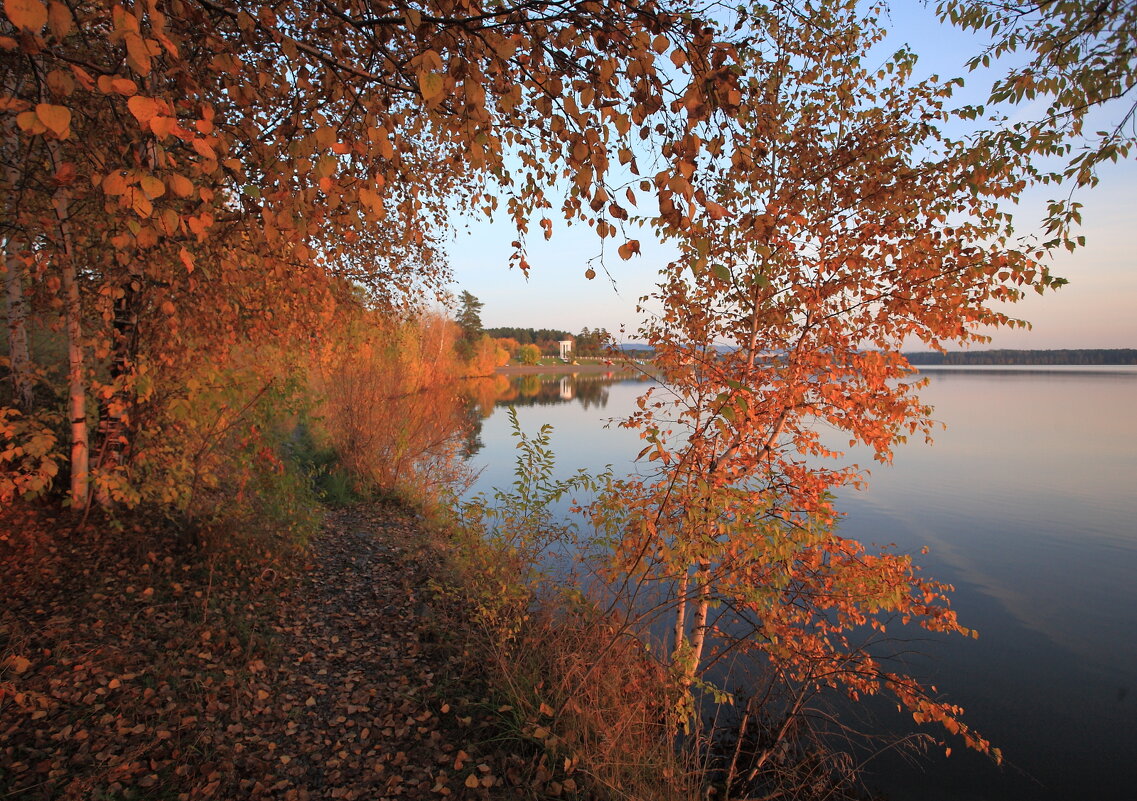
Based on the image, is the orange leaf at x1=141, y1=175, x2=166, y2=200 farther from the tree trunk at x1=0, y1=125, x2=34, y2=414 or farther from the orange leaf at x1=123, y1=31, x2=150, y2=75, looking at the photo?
the tree trunk at x1=0, y1=125, x2=34, y2=414

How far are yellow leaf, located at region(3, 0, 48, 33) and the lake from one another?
15.4 feet

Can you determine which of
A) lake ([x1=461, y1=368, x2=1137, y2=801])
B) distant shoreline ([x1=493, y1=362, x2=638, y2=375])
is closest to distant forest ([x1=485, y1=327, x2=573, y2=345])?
distant shoreline ([x1=493, y1=362, x2=638, y2=375])

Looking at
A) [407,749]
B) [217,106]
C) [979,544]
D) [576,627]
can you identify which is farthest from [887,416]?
[979,544]

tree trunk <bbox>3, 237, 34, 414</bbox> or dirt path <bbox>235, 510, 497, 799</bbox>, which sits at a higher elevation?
tree trunk <bbox>3, 237, 34, 414</bbox>

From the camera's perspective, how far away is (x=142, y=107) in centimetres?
153

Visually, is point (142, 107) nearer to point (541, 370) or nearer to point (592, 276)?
point (592, 276)

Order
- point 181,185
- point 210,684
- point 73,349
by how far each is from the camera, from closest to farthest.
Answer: point 181,185
point 210,684
point 73,349

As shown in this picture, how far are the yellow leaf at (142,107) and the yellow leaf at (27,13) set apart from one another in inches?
8.7

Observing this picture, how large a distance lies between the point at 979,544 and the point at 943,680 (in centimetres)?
523

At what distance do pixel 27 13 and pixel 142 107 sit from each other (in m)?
0.28

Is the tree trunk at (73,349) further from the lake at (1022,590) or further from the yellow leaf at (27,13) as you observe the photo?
the lake at (1022,590)

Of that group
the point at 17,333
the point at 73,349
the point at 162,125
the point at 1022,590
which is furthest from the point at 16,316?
the point at 1022,590

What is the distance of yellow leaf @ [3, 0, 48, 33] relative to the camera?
1355 mm

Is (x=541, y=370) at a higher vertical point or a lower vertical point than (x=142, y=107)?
lower
